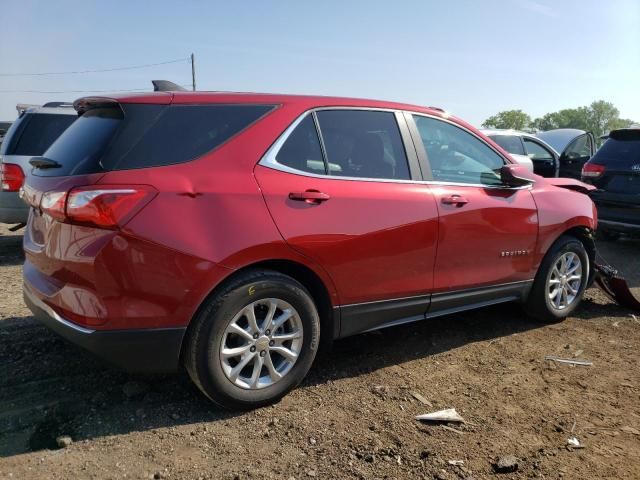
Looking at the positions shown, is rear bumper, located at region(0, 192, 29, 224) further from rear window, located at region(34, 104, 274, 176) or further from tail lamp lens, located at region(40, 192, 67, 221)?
tail lamp lens, located at region(40, 192, 67, 221)

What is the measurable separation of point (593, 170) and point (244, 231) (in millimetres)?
6560

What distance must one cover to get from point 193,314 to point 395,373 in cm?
153

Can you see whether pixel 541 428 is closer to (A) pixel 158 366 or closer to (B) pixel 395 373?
(B) pixel 395 373

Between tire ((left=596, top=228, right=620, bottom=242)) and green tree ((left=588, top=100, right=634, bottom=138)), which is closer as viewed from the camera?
tire ((left=596, top=228, right=620, bottom=242))

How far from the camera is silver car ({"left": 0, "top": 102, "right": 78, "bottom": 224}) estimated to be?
22.4 ft

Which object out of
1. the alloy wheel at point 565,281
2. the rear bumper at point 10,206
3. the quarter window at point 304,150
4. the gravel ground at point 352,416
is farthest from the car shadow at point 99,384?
the rear bumper at point 10,206

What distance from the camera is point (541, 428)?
306 cm

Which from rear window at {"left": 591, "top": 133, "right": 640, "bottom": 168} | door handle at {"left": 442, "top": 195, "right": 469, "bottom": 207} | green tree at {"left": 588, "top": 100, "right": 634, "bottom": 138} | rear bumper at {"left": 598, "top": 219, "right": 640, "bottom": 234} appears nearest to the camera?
door handle at {"left": 442, "top": 195, "right": 469, "bottom": 207}

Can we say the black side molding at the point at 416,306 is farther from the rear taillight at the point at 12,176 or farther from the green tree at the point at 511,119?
the green tree at the point at 511,119

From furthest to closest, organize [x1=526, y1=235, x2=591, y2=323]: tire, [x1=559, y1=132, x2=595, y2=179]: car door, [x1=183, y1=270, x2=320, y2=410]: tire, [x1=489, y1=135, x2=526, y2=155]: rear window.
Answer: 1. [x1=559, y1=132, x2=595, y2=179]: car door
2. [x1=489, y1=135, x2=526, y2=155]: rear window
3. [x1=526, y1=235, x2=591, y2=323]: tire
4. [x1=183, y1=270, x2=320, y2=410]: tire

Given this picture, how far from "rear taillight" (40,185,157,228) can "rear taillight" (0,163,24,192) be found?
189 inches

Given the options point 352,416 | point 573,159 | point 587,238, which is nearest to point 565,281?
point 587,238

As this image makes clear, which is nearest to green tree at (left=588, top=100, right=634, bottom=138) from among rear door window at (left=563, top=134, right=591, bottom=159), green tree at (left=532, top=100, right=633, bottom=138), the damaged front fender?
green tree at (left=532, top=100, right=633, bottom=138)

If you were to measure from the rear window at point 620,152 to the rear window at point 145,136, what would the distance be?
6.24 m
